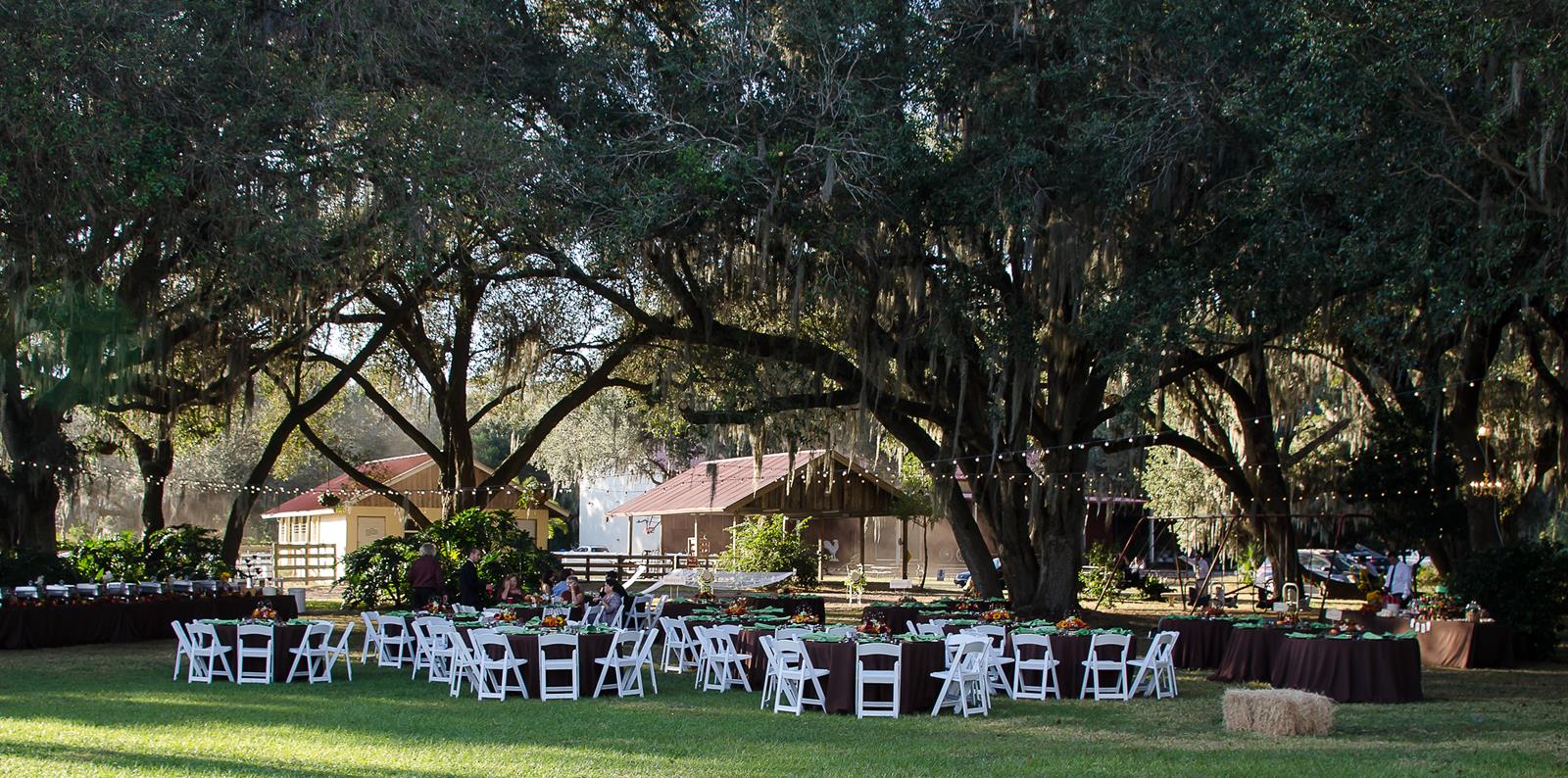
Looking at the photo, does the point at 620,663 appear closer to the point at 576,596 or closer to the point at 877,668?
the point at 877,668

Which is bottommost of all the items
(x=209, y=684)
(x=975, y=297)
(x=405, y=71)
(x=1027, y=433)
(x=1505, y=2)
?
(x=209, y=684)

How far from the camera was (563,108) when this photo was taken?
1641 cm

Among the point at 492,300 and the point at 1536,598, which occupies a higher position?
the point at 492,300

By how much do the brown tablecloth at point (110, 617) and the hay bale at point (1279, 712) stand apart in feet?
34.7

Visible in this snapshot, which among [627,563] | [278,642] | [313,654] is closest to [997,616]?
[313,654]

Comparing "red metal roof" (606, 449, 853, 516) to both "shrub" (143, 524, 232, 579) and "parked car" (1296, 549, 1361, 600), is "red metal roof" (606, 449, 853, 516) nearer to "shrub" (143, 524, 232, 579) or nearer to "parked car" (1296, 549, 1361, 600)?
"parked car" (1296, 549, 1361, 600)

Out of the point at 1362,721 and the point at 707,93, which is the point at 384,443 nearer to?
the point at 707,93

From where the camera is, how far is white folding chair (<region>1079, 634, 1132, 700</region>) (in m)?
11.4

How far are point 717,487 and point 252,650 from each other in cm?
2565

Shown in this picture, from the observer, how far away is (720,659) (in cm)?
1187

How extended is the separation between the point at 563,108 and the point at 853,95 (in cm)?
357

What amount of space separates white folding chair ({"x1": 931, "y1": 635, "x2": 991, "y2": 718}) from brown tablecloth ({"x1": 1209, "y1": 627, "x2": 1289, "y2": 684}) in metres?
3.59

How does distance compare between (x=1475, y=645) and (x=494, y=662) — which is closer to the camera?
(x=494, y=662)

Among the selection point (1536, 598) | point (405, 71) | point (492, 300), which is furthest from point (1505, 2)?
point (492, 300)
